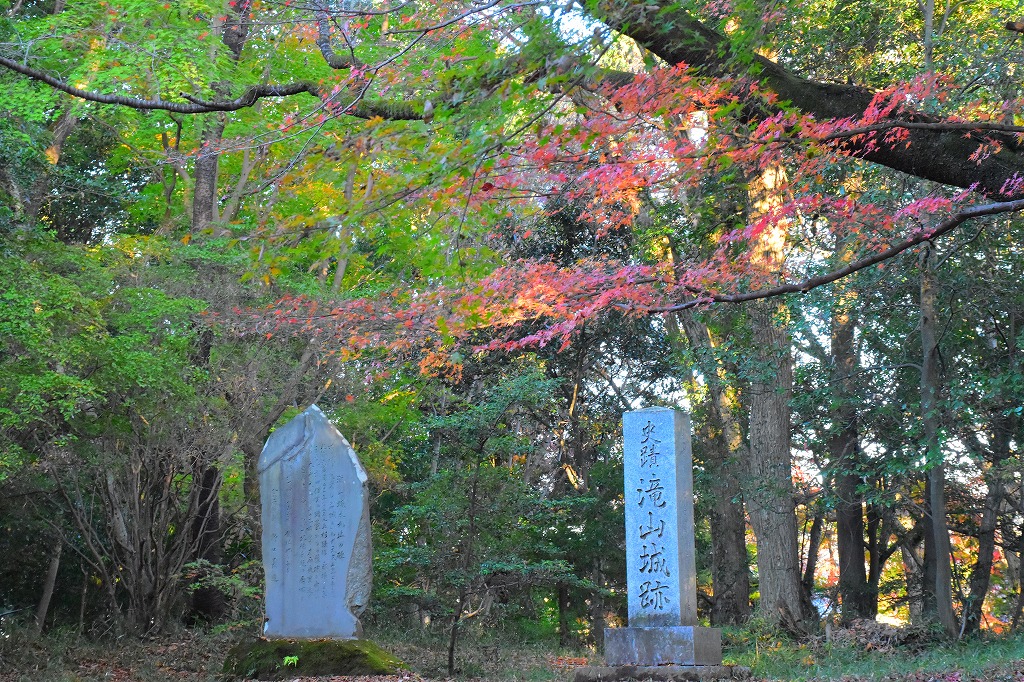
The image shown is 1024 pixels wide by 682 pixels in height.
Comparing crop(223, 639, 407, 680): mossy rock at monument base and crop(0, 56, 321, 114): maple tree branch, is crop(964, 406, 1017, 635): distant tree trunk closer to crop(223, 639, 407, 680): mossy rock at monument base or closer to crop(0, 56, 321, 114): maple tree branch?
crop(223, 639, 407, 680): mossy rock at monument base

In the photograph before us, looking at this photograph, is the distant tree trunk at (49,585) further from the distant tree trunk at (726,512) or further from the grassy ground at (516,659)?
the distant tree trunk at (726,512)

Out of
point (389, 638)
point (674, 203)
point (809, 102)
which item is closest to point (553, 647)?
point (389, 638)

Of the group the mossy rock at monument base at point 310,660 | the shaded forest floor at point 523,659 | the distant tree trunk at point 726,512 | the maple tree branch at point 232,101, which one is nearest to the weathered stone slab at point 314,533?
the mossy rock at monument base at point 310,660

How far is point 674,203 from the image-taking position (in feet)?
35.4

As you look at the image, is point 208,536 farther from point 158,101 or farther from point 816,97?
point 816,97

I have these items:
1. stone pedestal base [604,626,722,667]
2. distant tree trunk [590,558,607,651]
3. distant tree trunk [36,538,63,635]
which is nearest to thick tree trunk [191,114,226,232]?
distant tree trunk [36,538,63,635]

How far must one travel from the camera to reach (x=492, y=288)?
8219mm

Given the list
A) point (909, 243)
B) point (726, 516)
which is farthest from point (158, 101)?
point (726, 516)

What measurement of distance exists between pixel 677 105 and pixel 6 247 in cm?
651

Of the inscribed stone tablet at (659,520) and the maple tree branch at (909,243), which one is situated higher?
the maple tree branch at (909,243)

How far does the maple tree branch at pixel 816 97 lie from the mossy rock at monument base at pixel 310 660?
536 centimetres

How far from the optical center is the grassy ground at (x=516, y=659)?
8258 mm

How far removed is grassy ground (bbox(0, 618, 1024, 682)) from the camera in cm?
826

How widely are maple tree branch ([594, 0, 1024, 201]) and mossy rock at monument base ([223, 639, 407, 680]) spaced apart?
5.36m
